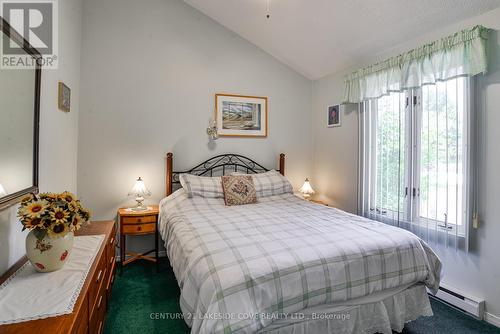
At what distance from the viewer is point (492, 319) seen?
1989 millimetres

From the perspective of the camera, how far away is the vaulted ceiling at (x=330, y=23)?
2256 mm

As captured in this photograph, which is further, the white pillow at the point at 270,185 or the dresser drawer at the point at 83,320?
the white pillow at the point at 270,185

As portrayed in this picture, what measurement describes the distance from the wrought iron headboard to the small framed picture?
815 millimetres

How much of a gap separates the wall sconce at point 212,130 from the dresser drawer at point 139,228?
4.36 feet

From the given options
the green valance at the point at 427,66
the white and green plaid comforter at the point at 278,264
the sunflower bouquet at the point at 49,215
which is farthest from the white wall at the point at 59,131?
the green valance at the point at 427,66

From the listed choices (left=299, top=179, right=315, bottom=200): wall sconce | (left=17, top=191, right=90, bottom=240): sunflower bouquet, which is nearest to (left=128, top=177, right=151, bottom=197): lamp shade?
(left=17, top=191, right=90, bottom=240): sunflower bouquet

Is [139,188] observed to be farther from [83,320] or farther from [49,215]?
[83,320]

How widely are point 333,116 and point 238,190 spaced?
5.82 ft

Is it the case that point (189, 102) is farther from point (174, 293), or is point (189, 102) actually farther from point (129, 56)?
point (174, 293)

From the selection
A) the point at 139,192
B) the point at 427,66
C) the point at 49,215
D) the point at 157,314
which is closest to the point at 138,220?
the point at 139,192

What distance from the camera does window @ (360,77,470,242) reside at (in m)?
2.18

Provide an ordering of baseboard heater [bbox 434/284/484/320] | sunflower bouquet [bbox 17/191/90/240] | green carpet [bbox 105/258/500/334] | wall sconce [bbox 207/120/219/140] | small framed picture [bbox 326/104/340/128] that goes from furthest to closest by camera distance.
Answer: small framed picture [bbox 326/104/340/128], wall sconce [bbox 207/120/219/140], baseboard heater [bbox 434/284/484/320], green carpet [bbox 105/258/500/334], sunflower bouquet [bbox 17/191/90/240]

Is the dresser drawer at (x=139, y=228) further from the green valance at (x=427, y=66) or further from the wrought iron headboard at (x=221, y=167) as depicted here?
the green valance at (x=427, y=66)

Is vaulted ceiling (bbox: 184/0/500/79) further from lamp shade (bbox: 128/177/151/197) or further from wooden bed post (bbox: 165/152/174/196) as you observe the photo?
lamp shade (bbox: 128/177/151/197)
